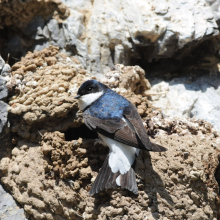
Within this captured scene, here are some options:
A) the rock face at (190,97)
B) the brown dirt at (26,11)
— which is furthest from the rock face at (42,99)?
the rock face at (190,97)

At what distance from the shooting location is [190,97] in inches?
163

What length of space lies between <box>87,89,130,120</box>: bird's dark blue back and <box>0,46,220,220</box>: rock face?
283 millimetres

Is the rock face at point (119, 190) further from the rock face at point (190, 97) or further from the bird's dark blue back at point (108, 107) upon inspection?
the rock face at point (190, 97)

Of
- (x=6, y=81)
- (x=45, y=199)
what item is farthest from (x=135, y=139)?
(x=6, y=81)

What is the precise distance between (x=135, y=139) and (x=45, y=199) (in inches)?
42.1

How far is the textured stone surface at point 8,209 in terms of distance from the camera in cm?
313

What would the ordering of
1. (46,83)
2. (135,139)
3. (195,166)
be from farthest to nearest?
1. (46,83)
2. (195,166)
3. (135,139)

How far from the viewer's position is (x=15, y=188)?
126 inches

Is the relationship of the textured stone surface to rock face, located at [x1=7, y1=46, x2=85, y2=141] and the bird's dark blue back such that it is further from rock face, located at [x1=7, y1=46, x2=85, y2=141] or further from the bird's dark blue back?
the bird's dark blue back

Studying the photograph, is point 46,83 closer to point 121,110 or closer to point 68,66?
point 68,66

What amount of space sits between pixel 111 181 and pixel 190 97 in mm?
1933

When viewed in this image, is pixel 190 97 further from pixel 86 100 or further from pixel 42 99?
pixel 42 99

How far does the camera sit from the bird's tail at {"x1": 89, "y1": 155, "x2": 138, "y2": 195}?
105 inches

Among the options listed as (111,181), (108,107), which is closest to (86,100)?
(108,107)
